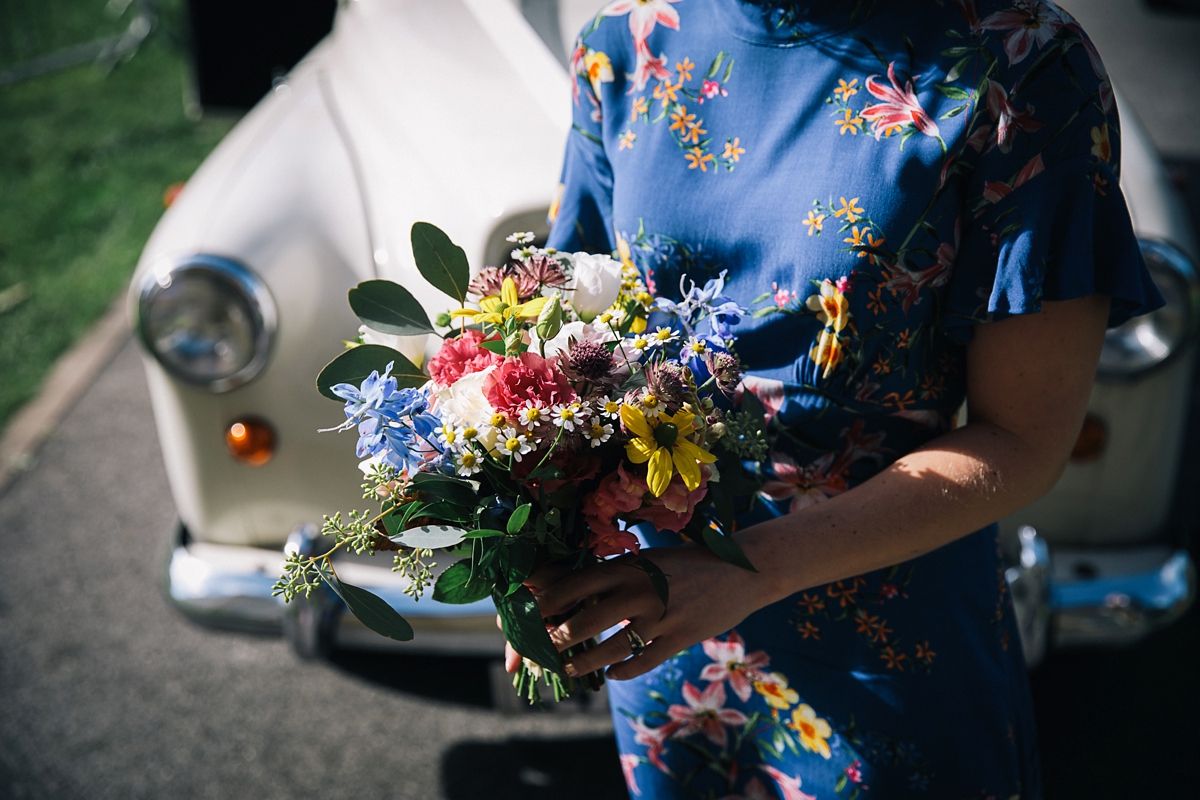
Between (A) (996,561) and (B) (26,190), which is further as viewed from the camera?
(B) (26,190)

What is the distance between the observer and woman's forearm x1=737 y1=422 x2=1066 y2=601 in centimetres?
99

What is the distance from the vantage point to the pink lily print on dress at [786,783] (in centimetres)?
114

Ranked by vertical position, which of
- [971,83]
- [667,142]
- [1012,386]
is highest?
[971,83]

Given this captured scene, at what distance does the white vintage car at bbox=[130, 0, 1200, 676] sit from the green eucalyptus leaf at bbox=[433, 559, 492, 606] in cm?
92

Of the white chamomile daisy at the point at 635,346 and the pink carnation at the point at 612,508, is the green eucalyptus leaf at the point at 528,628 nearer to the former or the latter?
the pink carnation at the point at 612,508

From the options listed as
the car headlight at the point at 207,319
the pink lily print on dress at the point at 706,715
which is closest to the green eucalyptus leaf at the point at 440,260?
the pink lily print on dress at the point at 706,715

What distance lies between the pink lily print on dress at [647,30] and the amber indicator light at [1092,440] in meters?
1.13

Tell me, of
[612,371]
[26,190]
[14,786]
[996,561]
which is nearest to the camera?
[612,371]

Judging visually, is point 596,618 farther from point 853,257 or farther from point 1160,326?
point 1160,326

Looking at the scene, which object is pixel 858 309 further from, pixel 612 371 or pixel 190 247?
pixel 190 247

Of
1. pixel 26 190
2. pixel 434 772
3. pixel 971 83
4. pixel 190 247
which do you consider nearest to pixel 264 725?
pixel 434 772

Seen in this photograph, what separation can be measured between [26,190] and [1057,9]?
5348 millimetres

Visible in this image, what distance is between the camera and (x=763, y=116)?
1033mm

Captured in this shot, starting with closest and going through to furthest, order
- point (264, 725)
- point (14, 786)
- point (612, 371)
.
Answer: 1. point (612, 371)
2. point (14, 786)
3. point (264, 725)
